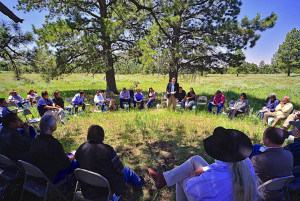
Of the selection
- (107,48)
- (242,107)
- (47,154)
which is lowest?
(242,107)

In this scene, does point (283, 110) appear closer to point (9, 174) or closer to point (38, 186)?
point (38, 186)

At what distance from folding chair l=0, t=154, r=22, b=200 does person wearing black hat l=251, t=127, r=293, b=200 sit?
340 centimetres

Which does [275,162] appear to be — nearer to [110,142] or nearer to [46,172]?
[46,172]

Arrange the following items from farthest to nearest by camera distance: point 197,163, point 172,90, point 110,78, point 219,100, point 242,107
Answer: point 110,78 < point 219,100 < point 172,90 < point 242,107 < point 197,163

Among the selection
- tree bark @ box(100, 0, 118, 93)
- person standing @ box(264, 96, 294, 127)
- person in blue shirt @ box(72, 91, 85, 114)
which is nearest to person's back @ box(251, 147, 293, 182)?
person standing @ box(264, 96, 294, 127)

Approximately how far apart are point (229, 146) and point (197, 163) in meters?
0.88

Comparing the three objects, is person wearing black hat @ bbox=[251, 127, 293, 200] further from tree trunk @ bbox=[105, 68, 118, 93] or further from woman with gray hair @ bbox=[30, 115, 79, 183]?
A: tree trunk @ bbox=[105, 68, 118, 93]

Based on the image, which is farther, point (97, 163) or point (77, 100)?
point (77, 100)

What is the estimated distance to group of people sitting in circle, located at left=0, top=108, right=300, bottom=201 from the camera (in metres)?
1.33

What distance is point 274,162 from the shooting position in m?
2.01

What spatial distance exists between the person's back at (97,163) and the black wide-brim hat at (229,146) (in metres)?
1.25

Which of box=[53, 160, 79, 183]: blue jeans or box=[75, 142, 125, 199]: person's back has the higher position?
box=[75, 142, 125, 199]: person's back

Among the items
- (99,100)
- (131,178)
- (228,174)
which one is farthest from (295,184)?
(99,100)

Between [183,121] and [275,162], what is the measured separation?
11.6ft
